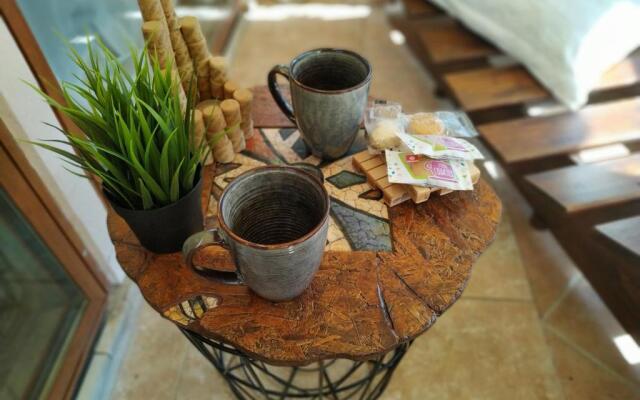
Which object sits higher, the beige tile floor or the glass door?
the glass door

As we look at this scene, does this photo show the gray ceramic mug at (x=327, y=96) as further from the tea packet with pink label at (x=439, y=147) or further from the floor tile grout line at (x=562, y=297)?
the floor tile grout line at (x=562, y=297)

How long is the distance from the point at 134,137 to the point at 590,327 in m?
1.22

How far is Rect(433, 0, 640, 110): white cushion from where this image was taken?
1.25 metres

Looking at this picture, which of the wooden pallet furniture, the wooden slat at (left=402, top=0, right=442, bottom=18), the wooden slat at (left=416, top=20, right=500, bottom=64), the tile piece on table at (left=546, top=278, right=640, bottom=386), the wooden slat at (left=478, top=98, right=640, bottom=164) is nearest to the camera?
the wooden pallet furniture

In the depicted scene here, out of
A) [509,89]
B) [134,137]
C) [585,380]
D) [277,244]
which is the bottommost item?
[585,380]

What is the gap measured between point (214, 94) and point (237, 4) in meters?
1.77

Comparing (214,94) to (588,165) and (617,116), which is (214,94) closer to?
(588,165)

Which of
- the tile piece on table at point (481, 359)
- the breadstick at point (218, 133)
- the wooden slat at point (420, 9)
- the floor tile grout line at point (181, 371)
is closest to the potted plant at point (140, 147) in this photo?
the breadstick at point (218, 133)

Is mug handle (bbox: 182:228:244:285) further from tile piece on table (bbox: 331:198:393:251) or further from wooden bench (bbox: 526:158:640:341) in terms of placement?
wooden bench (bbox: 526:158:640:341)

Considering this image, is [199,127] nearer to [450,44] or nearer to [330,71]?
[330,71]

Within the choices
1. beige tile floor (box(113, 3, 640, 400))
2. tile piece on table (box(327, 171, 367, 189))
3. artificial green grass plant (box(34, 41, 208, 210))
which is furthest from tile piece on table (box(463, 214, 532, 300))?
artificial green grass plant (box(34, 41, 208, 210))

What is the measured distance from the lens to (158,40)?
2.18 ft

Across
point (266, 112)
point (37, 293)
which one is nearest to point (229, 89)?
point (266, 112)

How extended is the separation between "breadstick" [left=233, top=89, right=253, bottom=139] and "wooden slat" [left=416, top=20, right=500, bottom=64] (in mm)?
991
